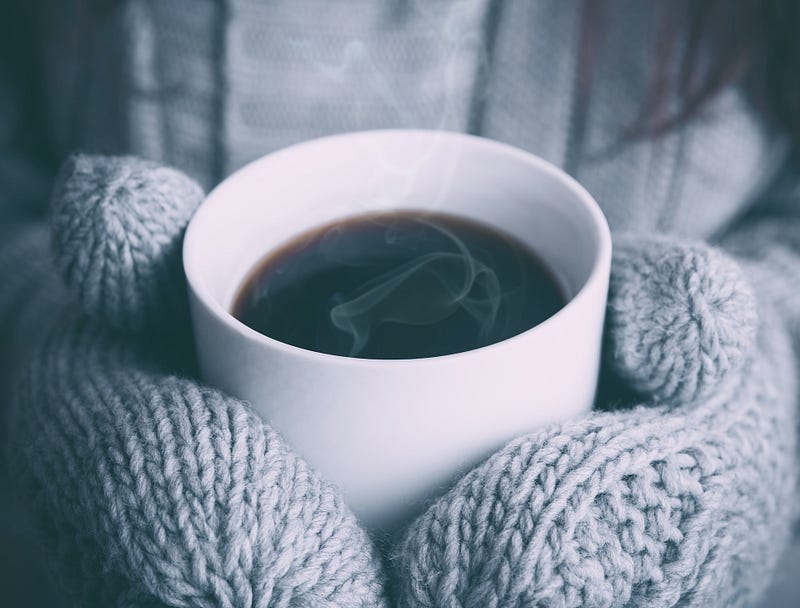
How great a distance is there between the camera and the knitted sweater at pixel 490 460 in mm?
471

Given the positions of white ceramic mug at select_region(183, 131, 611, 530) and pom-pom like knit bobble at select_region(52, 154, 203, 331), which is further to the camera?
pom-pom like knit bobble at select_region(52, 154, 203, 331)

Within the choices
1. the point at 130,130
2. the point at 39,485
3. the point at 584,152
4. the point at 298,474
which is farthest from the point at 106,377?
the point at 584,152

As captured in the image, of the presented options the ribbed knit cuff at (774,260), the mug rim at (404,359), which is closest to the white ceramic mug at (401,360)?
the mug rim at (404,359)

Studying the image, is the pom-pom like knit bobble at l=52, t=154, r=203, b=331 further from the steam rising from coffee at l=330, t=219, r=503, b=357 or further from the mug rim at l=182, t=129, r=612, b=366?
the steam rising from coffee at l=330, t=219, r=503, b=357

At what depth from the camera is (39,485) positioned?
59 centimetres

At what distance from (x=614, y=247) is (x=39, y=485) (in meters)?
0.48

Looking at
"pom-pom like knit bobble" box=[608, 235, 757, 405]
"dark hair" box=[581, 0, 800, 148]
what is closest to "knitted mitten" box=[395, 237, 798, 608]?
"pom-pom like knit bobble" box=[608, 235, 757, 405]

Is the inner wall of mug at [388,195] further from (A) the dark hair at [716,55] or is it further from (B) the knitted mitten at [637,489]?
(A) the dark hair at [716,55]

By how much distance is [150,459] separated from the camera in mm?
495

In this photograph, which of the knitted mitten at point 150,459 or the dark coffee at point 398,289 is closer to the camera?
the knitted mitten at point 150,459

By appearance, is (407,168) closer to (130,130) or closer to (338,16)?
(338,16)

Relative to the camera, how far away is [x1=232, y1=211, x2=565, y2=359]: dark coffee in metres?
0.58

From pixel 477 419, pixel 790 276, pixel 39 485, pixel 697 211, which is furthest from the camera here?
pixel 697 211

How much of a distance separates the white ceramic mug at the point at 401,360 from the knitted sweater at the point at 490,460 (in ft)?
0.07
